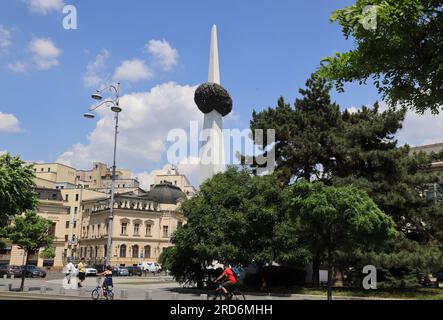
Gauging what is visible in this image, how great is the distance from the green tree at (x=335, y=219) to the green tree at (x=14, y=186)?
47.1 ft

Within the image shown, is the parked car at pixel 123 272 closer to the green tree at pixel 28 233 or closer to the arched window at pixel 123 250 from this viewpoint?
the arched window at pixel 123 250

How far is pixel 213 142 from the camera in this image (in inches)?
1746

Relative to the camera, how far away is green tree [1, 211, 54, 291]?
26.9 m

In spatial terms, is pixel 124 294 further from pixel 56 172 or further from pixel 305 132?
pixel 56 172

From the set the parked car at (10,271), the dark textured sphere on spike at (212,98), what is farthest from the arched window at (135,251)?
the dark textured sphere on spike at (212,98)

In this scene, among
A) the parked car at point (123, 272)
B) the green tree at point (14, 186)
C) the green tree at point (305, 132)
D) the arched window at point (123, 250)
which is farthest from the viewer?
the arched window at point (123, 250)

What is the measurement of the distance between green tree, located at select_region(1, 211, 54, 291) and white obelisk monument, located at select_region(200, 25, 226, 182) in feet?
59.9

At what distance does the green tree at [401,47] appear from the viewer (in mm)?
10953

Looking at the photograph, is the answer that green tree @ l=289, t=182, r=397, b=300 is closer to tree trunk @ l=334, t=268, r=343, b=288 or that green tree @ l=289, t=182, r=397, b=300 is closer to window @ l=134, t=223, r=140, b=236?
tree trunk @ l=334, t=268, r=343, b=288

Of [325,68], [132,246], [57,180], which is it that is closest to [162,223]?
[132,246]

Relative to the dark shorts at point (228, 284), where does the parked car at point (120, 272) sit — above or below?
below

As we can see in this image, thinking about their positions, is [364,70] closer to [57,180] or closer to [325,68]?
[325,68]

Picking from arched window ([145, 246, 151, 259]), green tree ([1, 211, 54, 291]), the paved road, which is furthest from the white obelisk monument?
arched window ([145, 246, 151, 259])

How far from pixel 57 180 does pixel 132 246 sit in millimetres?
35973
